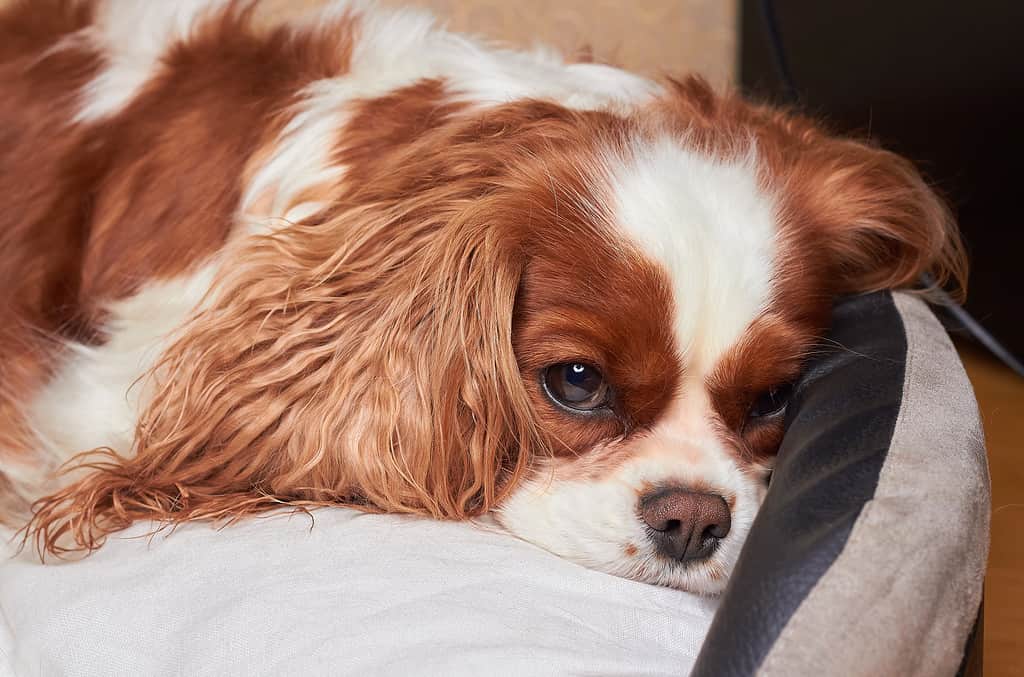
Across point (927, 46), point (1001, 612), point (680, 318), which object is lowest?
point (1001, 612)

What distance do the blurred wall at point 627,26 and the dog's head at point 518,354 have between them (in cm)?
198

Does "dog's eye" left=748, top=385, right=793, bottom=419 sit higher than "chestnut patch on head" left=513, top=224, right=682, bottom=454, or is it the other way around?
"chestnut patch on head" left=513, top=224, right=682, bottom=454

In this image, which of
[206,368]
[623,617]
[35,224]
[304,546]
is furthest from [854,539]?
[35,224]

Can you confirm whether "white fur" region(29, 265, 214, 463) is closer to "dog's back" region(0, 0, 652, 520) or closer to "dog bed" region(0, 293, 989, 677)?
"dog's back" region(0, 0, 652, 520)

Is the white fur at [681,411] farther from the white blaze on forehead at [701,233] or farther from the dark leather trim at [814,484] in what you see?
the dark leather trim at [814,484]

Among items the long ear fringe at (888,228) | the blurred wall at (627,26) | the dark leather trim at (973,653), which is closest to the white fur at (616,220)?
the long ear fringe at (888,228)

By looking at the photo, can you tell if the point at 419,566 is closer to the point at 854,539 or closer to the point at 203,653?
the point at 203,653

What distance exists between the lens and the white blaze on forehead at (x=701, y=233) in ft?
5.58

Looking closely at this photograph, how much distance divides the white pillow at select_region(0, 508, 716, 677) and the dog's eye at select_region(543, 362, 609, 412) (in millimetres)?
223

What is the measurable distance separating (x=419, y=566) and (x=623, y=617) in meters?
0.28

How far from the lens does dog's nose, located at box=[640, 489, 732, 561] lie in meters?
1.64

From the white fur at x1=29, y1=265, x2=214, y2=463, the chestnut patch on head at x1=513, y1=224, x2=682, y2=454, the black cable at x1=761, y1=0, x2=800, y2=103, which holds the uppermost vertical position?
the chestnut patch on head at x1=513, y1=224, x2=682, y2=454

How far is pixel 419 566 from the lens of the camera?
157 cm

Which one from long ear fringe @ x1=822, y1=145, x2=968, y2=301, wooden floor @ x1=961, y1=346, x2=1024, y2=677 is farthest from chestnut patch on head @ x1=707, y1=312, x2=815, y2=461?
wooden floor @ x1=961, y1=346, x2=1024, y2=677
